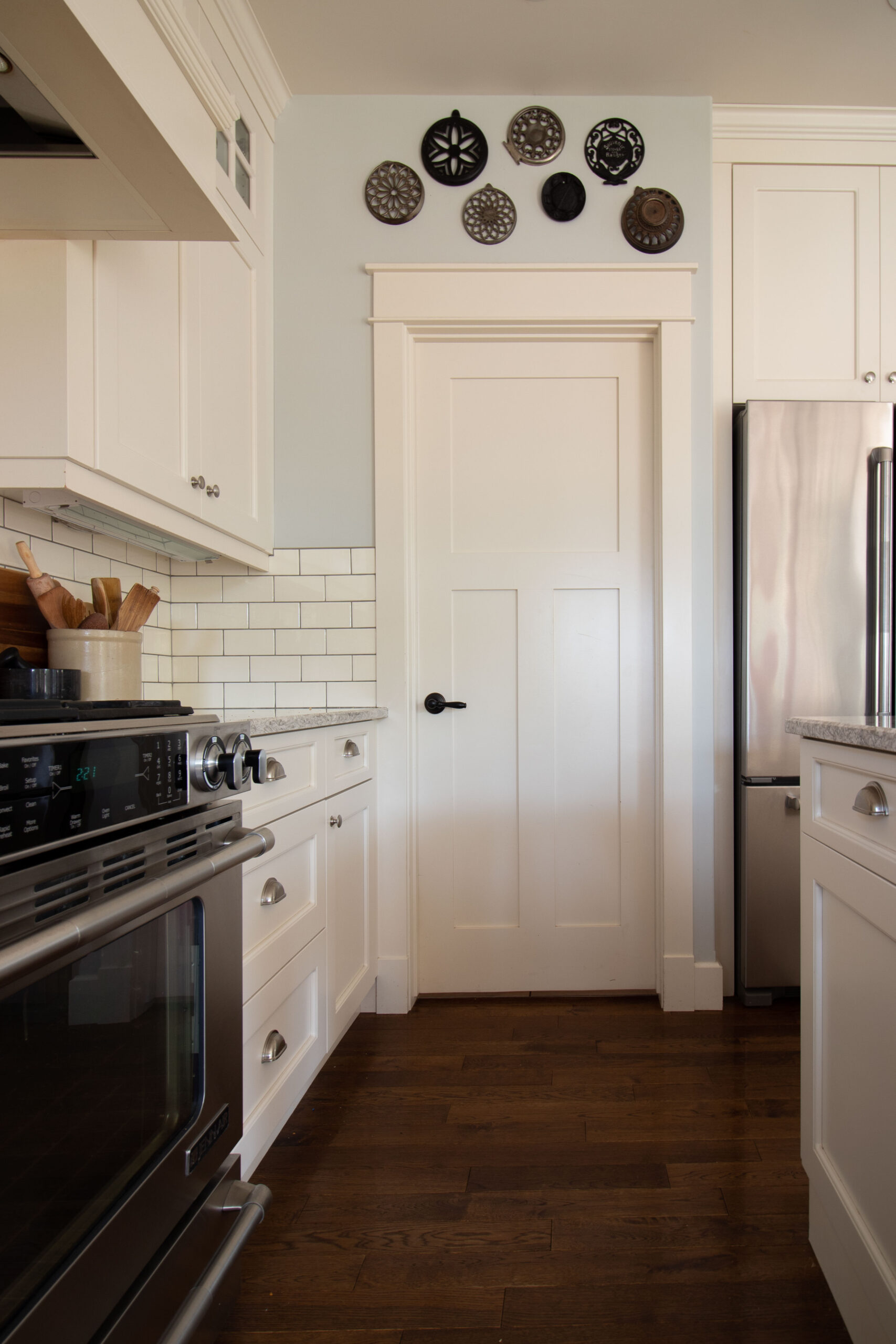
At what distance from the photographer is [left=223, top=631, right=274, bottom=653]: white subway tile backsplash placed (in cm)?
241

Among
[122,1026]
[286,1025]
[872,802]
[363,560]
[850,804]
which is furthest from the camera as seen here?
[363,560]

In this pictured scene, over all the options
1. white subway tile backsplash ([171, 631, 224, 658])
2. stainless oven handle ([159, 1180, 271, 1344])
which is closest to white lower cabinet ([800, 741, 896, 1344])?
stainless oven handle ([159, 1180, 271, 1344])

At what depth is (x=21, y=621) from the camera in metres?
1.59

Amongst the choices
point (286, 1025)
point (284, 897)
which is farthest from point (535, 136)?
point (286, 1025)

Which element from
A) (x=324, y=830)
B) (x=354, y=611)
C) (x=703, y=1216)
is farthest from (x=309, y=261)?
(x=703, y=1216)

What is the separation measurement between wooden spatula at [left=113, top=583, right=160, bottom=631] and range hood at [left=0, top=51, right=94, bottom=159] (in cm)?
77

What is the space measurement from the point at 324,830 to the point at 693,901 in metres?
1.25

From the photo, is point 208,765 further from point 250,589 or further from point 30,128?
point 250,589

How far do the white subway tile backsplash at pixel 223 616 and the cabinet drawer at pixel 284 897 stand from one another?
2.81 feet

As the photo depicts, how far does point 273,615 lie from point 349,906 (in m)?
0.92

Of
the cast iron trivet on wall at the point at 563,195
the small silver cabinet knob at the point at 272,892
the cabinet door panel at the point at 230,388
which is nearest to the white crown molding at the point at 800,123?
the cast iron trivet on wall at the point at 563,195

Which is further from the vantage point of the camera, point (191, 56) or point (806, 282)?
point (806, 282)

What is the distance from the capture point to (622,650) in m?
2.48

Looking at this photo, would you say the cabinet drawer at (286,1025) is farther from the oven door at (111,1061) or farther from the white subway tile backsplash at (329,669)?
the white subway tile backsplash at (329,669)
